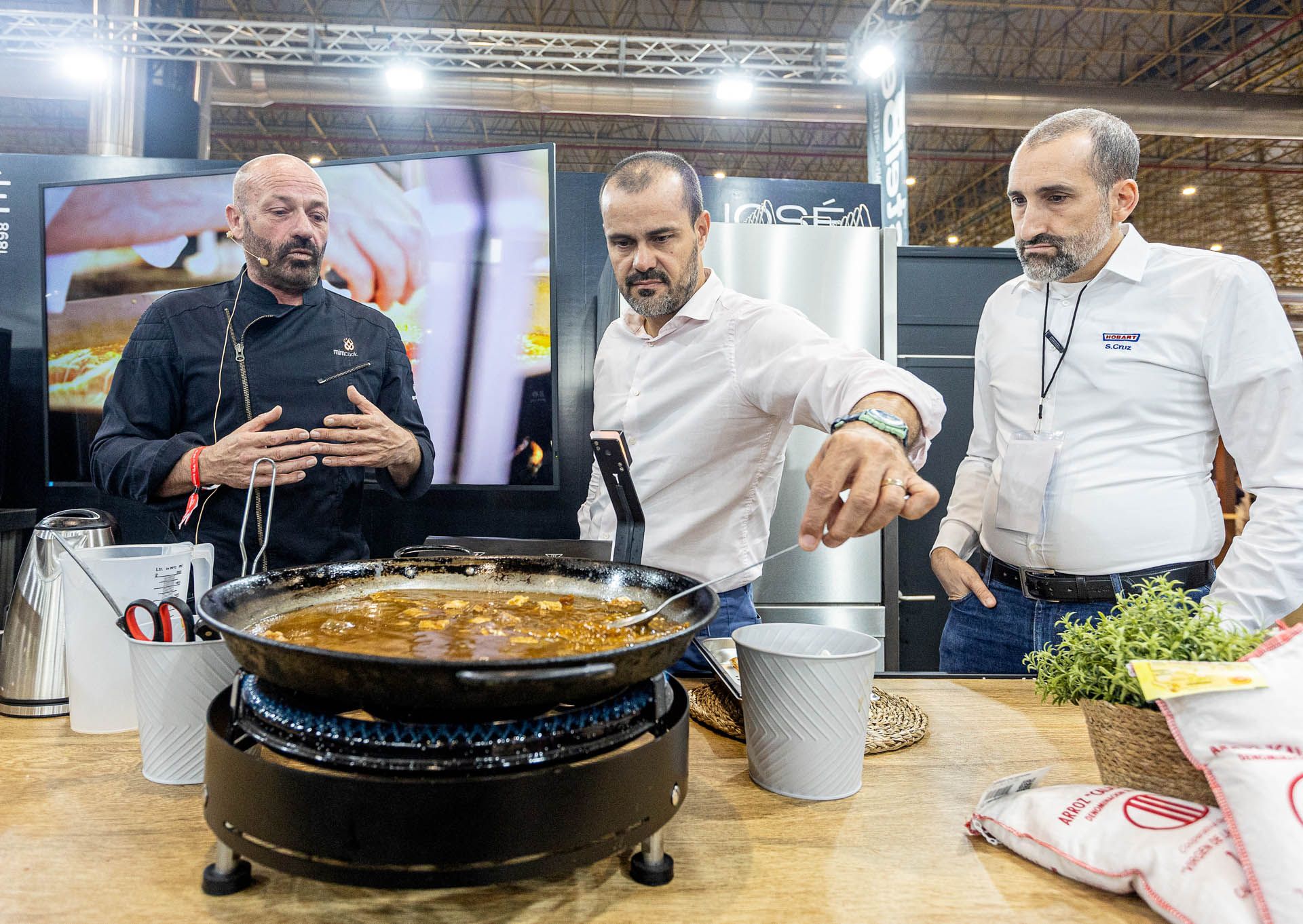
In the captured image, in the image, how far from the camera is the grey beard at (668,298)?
183cm

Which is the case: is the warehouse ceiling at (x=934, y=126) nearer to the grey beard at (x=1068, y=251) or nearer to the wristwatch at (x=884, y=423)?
the grey beard at (x=1068, y=251)

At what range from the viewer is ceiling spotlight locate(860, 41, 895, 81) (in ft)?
16.5

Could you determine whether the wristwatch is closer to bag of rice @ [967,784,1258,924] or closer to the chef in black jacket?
bag of rice @ [967,784,1258,924]

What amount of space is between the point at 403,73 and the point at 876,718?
5677 mm

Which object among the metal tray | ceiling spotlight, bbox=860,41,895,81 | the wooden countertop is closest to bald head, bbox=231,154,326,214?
the wooden countertop

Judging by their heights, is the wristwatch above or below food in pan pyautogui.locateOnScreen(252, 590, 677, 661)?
above

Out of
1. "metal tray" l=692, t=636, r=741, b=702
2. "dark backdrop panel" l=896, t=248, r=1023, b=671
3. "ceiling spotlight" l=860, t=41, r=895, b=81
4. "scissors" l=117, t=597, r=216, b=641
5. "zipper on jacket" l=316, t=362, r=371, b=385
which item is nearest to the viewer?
"scissors" l=117, t=597, r=216, b=641

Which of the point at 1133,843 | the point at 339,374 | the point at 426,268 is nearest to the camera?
the point at 1133,843

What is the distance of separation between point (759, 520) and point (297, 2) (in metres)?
8.22

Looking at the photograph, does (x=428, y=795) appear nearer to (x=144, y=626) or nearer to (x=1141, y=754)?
(x=144, y=626)

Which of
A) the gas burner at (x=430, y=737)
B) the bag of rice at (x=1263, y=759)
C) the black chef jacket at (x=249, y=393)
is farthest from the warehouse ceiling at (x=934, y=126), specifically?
the gas burner at (x=430, y=737)

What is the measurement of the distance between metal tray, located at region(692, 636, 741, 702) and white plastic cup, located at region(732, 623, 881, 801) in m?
0.07

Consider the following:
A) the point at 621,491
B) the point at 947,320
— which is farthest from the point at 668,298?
the point at 947,320

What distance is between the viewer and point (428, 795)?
0.66 metres
